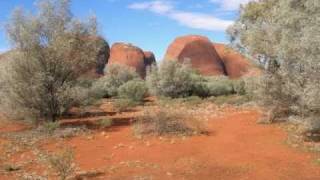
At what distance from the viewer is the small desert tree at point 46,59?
19859 mm

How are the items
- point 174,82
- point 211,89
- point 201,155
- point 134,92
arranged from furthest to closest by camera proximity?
point 211,89, point 174,82, point 134,92, point 201,155

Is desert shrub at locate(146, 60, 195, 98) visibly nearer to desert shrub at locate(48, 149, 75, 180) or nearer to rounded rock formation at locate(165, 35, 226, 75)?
desert shrub at locate(48, 149, 75, 180)

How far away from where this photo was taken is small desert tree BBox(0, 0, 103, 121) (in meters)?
19.9

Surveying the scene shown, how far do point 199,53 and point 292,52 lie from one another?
153 feet

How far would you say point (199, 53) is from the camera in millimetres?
60062

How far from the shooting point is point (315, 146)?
1403 cm

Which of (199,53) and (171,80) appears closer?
(171,80)

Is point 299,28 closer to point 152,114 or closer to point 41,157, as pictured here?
point 152,114

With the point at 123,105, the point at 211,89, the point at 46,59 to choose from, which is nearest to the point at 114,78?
the point at 211,89

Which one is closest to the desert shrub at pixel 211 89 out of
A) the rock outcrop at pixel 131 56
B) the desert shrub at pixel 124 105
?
the desert shrub at pixel 124 105

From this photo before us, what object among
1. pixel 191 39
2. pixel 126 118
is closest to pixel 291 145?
pixel 126 118

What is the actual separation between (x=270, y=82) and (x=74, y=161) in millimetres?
8261

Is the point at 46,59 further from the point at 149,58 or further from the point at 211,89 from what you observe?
the point at 149,58

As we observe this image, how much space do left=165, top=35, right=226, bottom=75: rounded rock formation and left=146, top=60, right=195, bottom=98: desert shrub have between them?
958 inches
